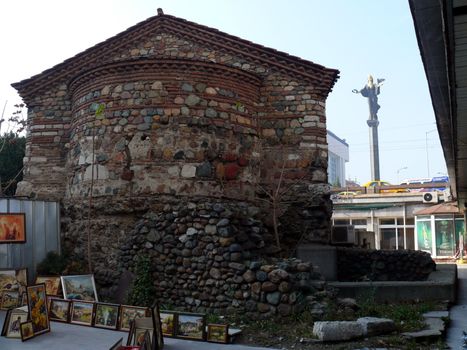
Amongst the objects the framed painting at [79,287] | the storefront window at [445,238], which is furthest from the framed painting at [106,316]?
the storefront window at [445,238]

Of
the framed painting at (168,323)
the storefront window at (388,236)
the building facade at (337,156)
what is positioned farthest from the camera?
the building facade at (337,156)

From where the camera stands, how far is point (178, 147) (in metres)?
10.5

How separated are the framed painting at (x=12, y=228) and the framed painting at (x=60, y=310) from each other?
2.35 meters

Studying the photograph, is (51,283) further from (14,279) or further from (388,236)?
(388,236)

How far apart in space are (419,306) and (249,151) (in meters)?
4.69

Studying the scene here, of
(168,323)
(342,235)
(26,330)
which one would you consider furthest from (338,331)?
(342,235)

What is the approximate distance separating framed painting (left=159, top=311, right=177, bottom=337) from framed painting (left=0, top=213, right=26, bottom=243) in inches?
175

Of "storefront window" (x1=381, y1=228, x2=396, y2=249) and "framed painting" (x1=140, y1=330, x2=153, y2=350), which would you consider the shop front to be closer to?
"storefront window" (x1=381, y1=228, x2=396, y2=249)

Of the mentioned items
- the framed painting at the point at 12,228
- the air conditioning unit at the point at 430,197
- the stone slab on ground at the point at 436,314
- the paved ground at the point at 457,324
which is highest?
the air conditioning unit at the point at 430,197

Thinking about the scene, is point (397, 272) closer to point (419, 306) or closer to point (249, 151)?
point (419, 306)

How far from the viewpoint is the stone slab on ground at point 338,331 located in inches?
263

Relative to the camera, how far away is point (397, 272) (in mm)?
12305

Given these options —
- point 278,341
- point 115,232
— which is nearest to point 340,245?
point 115,232

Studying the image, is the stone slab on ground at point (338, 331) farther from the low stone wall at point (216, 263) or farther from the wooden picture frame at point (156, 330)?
the wooden picture frame at point (156, 330)
